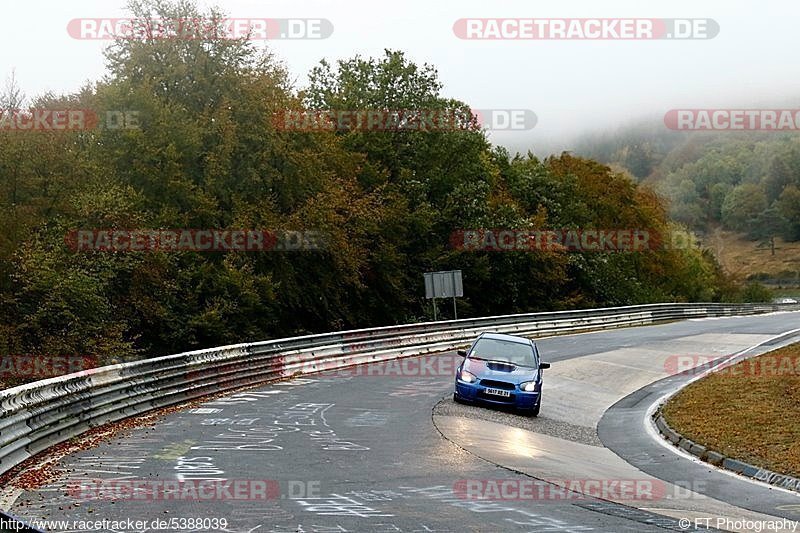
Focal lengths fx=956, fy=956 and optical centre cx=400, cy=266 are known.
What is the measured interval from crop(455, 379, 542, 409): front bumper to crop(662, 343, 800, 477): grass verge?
9.11 feet

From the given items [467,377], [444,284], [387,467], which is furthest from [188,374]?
[444,284]

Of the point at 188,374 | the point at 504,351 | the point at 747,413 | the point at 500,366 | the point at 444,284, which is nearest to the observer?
the point at 747,413

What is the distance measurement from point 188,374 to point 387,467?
8853mm

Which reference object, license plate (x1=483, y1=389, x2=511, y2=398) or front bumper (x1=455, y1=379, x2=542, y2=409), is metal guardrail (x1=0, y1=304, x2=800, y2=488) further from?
license plate (x1=483, y1=389, x2=511, y2=398)

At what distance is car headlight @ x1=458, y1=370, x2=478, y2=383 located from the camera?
2036 centimetres

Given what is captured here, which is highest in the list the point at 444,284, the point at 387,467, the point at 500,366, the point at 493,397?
the point at 444,284

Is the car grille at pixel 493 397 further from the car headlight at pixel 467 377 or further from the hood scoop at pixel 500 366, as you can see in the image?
the hood scoop at pixel 500 366

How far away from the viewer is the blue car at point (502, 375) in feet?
65.4

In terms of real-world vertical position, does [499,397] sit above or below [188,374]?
below

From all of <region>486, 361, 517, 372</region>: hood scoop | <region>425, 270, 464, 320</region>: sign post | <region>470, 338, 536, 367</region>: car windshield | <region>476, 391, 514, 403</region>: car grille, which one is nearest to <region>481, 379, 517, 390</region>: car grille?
<region>476, 391, 514, 403</region>: car grille

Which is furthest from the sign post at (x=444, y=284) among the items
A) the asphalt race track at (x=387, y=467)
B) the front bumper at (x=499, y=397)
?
the front bumper at (x=499, y=397)

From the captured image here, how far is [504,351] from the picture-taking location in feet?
70.0

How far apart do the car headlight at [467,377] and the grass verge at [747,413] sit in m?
4.07

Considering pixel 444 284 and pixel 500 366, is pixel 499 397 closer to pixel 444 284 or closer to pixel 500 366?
pixel 500 366
